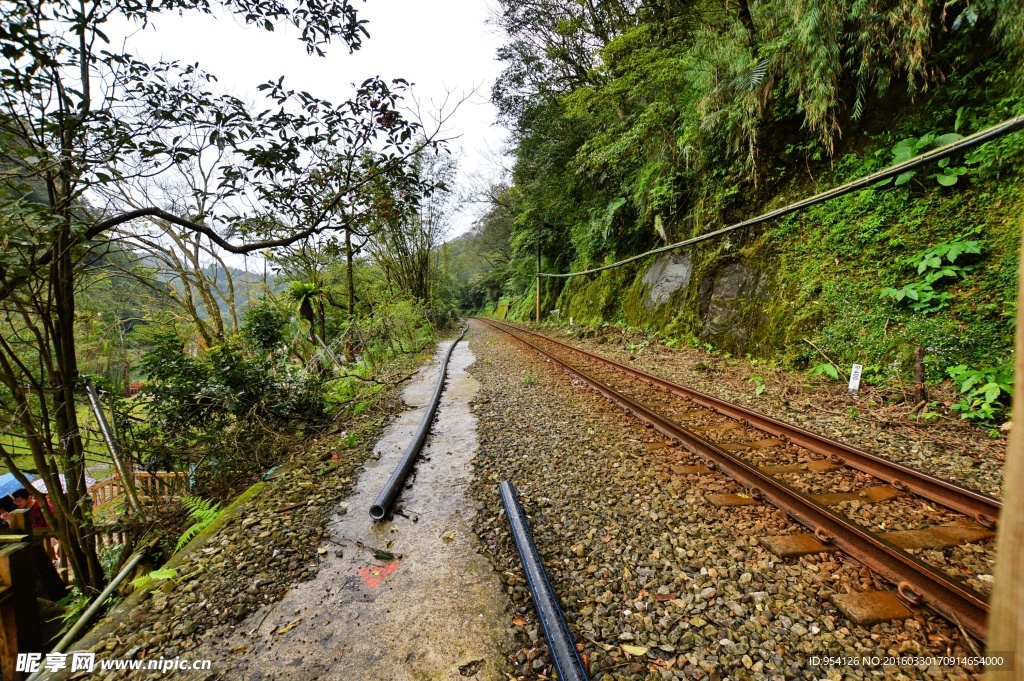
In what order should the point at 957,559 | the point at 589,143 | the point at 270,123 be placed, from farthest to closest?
the point at 589,143
the point at 270,123
the point at 957,559

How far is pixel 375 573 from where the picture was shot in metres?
2.43

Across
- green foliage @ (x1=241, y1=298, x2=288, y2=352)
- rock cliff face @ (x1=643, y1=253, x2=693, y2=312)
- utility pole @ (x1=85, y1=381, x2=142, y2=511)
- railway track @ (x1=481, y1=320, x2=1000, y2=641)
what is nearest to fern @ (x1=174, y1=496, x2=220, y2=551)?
utility pole @ (x1=85, y1=381, x2=142, y2=511)

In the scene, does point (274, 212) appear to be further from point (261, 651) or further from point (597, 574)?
point (597, 574)

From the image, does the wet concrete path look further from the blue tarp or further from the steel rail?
the blue tarp

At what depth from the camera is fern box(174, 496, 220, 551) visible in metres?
2.99

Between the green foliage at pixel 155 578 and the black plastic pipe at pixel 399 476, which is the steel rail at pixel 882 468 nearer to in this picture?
the black plastic pipe at pixel 399 476

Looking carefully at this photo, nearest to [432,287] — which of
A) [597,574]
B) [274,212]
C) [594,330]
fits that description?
[594,330]

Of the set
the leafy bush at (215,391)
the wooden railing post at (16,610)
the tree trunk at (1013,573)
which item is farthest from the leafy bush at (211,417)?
the tree trunk at (1013,573)

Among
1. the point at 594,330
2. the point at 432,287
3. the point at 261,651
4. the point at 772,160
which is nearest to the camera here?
the point at 261,651

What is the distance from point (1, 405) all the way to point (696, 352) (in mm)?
8912

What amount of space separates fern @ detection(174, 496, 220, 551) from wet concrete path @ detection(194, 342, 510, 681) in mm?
1101

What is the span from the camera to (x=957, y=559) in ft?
7.35

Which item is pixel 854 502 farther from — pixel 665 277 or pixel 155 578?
pixel 665 277

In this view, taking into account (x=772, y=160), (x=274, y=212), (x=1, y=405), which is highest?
(x=772, y=160)
